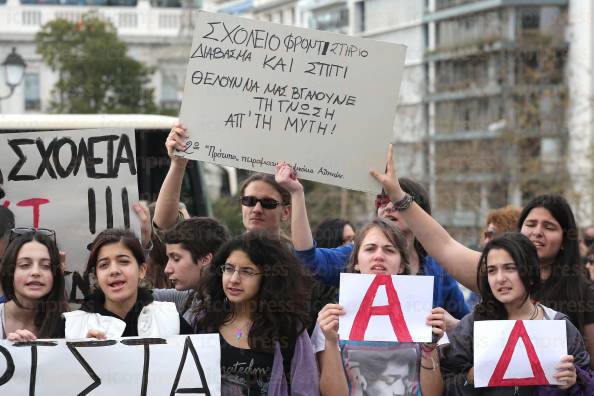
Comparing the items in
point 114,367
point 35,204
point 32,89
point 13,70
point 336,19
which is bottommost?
point 114,367

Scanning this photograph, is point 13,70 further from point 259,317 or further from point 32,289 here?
point 259,317

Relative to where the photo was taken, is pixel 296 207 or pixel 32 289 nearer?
pixel 32 289

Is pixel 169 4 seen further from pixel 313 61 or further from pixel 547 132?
pixel 313 61

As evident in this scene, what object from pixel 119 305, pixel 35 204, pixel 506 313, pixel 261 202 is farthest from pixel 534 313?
pixel 35 204

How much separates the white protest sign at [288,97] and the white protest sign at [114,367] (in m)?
1.04

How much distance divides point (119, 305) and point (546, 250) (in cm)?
211

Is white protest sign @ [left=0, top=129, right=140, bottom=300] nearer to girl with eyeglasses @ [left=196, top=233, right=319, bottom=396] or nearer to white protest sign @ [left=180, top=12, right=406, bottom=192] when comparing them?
white protest sign @ [left=180, top=12, right=406, bottom=192]

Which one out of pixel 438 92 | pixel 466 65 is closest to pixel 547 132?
pixel 438 92

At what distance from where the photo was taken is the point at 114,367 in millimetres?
6086

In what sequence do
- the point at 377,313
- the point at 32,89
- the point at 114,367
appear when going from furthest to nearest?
1. the point at 32,89
2. the point at 377,313
3. the point at 114,367

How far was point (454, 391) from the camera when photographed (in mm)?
6309

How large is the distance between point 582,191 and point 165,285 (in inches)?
1134

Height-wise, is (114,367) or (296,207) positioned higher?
(296,207)

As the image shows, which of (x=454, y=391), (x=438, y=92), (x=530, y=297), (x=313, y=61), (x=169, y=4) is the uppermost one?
(x=169, y=4)
